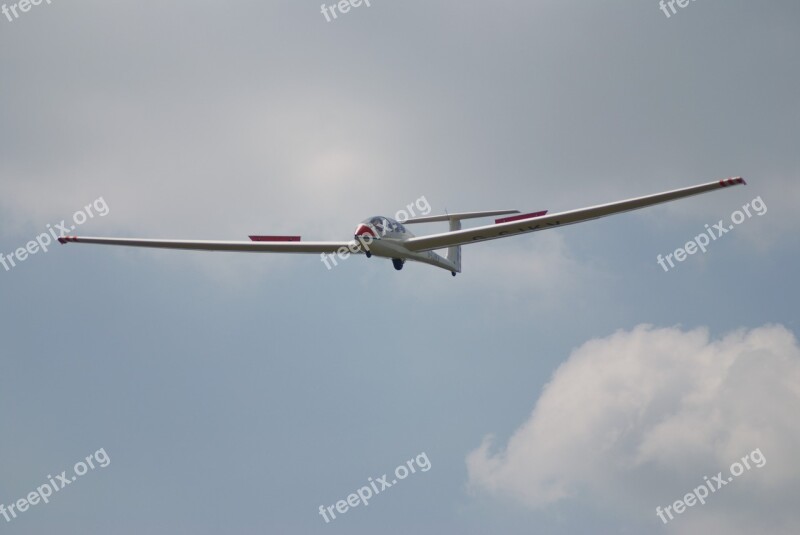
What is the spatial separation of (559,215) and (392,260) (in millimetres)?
8310

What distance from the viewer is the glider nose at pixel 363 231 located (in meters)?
38.3

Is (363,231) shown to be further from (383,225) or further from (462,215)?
(462,215)

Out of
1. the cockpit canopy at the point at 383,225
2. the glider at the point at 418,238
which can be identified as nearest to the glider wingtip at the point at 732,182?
the glider at the point at 418,238

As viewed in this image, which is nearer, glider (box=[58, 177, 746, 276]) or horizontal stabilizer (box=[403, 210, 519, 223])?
glider (box=[58, 177, 746, 276])

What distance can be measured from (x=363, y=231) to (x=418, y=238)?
2649mm

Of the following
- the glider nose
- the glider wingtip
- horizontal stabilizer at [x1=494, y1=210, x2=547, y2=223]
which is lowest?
the glider wingtip

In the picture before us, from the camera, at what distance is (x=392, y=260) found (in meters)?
41.0

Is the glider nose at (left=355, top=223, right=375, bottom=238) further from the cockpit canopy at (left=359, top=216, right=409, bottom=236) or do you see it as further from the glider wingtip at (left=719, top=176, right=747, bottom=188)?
the glider wingtip at (left=719, top=176, right=747, bottom=188)

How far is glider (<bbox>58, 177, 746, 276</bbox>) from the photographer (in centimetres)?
3503

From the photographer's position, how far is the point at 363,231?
3828 cm

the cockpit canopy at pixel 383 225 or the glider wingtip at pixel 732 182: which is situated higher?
the cockpit canopy at pixel 383 225

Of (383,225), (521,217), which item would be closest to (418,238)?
(383,225)

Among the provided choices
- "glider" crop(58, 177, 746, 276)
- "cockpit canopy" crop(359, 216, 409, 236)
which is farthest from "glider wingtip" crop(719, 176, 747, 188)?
"cockpit canopy" crop(359, 216, 409, 236)

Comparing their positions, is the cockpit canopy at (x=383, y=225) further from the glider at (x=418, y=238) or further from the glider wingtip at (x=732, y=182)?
the glider wingtip at (x=732, y=182)
